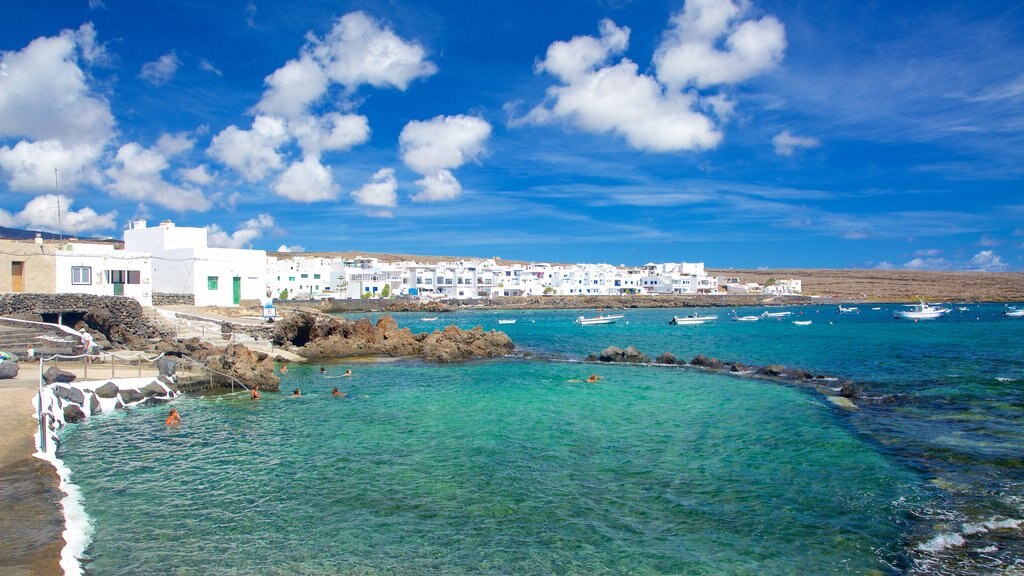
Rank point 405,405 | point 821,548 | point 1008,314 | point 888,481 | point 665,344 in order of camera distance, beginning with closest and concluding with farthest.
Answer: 1. point 821,548
2. point 888,481
3. point 405,405
4. point 665,344
5. point 1008,314

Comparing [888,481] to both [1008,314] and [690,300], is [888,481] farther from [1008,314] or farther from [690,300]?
[690,300]

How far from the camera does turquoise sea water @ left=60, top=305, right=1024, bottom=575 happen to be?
32.0ft

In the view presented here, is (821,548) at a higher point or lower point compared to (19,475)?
lower

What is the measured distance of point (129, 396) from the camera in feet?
65.4

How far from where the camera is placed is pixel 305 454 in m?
15.3

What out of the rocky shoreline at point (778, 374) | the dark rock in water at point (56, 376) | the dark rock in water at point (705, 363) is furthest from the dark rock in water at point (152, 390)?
the dark rock in water at point (705, 363)

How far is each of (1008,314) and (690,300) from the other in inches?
1948

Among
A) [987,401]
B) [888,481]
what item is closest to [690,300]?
[987,401]

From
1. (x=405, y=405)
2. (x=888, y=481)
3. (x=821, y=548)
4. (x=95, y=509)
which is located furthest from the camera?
(x=405, y=405)

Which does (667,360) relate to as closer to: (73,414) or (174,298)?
(73,414)

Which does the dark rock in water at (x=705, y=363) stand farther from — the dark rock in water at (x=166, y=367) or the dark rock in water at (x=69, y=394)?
the dark rock in water at (x=69, y=394)

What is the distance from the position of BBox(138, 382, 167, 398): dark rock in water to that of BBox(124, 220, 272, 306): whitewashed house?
25.4 m

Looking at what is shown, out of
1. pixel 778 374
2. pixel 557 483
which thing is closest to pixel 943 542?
pixel 557 483

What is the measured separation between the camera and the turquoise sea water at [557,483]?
384 inches
